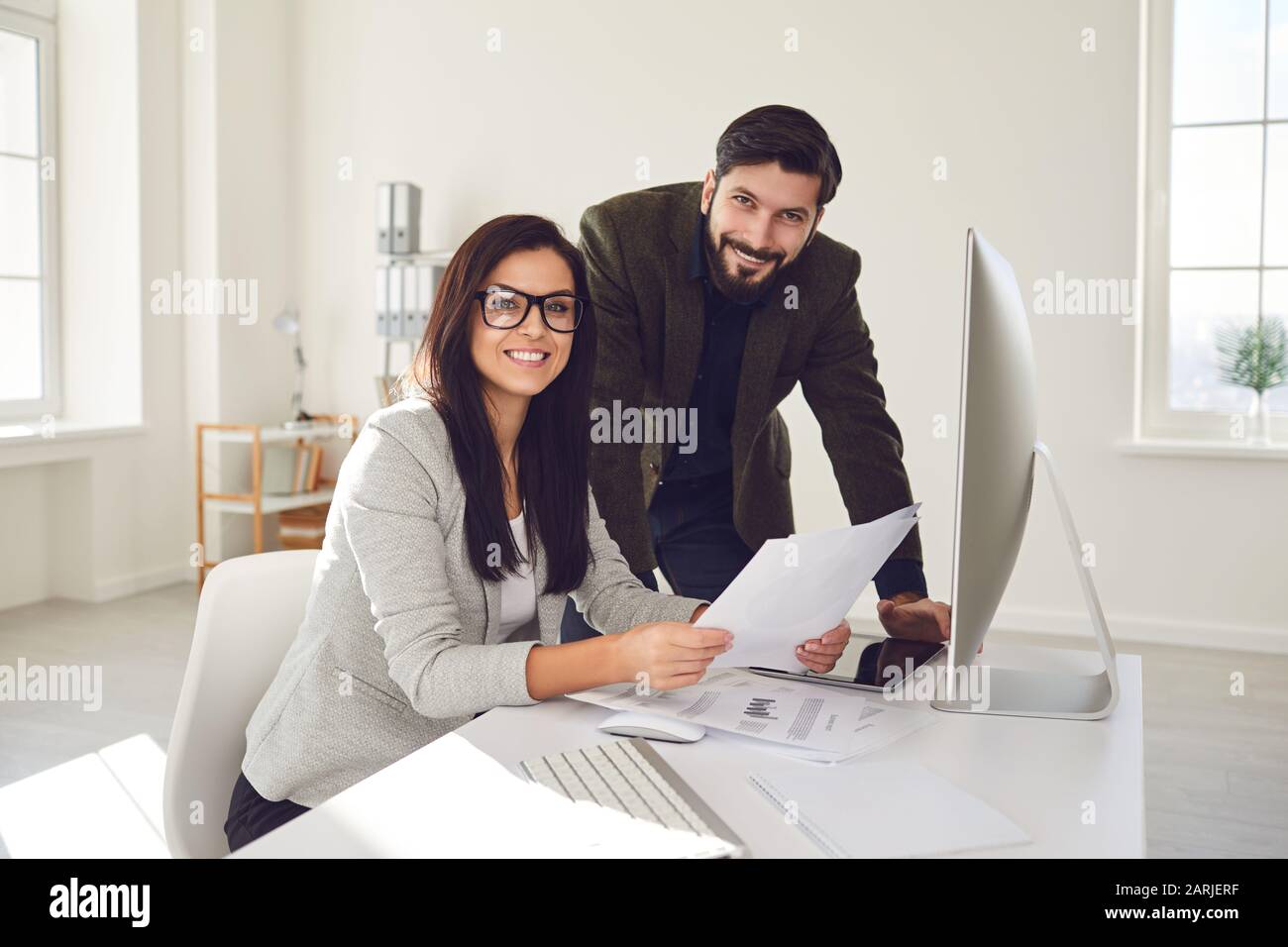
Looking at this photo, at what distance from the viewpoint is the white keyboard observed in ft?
2.85

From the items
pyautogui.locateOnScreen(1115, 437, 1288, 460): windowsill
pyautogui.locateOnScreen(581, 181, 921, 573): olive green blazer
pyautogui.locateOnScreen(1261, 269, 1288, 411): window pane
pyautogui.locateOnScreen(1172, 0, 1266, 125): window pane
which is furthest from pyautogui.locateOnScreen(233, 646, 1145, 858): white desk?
pyautogui.locateOnScreen(1172, 0, 1266, 125): window pane

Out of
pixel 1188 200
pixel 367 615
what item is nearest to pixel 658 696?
pixel 367 615

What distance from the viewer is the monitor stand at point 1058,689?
124 cm

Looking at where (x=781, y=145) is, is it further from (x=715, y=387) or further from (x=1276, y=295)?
(x=1276, y=295)

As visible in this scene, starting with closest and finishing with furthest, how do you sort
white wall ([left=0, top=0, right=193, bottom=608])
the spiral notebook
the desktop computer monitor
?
the spiral notebook < the desktop computer monitor < white wall ([left=0, top=0, right=193, bottom=608])

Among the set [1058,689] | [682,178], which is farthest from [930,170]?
[1058,689]

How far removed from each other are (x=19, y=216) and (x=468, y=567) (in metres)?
3.89

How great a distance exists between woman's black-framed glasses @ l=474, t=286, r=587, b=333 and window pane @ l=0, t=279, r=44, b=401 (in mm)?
3668

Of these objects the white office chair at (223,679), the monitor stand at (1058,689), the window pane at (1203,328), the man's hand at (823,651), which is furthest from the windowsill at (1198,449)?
the white office chair at (223,679)

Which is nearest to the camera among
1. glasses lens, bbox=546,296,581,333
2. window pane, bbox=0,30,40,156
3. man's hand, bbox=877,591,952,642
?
glasses lens, bbox=546,296,581,333

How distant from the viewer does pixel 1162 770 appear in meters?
2.71

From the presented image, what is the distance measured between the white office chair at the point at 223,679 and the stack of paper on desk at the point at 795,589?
0.59m

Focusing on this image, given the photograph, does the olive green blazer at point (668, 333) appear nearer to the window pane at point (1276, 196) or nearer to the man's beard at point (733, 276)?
the man's beard at point (733, 276)

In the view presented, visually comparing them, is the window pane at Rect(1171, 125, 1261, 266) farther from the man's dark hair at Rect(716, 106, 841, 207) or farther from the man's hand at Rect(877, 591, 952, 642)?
the man's hand at Rect(877, 591, 952, 642)
